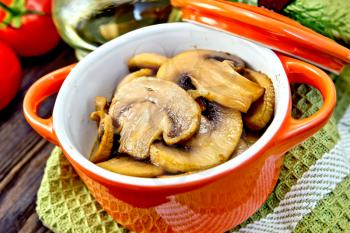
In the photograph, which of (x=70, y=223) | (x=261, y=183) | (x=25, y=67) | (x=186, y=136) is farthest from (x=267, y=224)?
(x=25, y=67)

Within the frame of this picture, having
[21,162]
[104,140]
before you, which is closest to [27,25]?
[21,162]

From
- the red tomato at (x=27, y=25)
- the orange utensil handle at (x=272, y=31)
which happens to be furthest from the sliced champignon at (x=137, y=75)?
the red tomato at (x=27, y=25)

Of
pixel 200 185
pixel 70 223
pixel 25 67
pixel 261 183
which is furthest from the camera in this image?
pixel 25 67

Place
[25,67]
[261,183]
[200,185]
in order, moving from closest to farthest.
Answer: [200,185]
[261,183]
[25,67]

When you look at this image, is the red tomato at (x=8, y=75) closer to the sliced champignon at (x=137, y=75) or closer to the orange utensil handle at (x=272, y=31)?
the sliced champignon at (x=137, y=75)

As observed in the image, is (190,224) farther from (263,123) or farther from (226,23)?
(226,23)

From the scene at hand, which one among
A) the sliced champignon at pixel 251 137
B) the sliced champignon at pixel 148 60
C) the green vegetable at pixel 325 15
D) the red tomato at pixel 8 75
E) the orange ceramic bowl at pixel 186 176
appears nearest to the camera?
the orange ceramic bowl at pixel 186 176

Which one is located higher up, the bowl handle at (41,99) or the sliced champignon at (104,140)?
the sliced champignon at (104,140)

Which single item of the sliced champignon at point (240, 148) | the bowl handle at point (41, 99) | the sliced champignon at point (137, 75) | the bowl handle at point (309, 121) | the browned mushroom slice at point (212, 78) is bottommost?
the bowl handle at point (41, 99)
